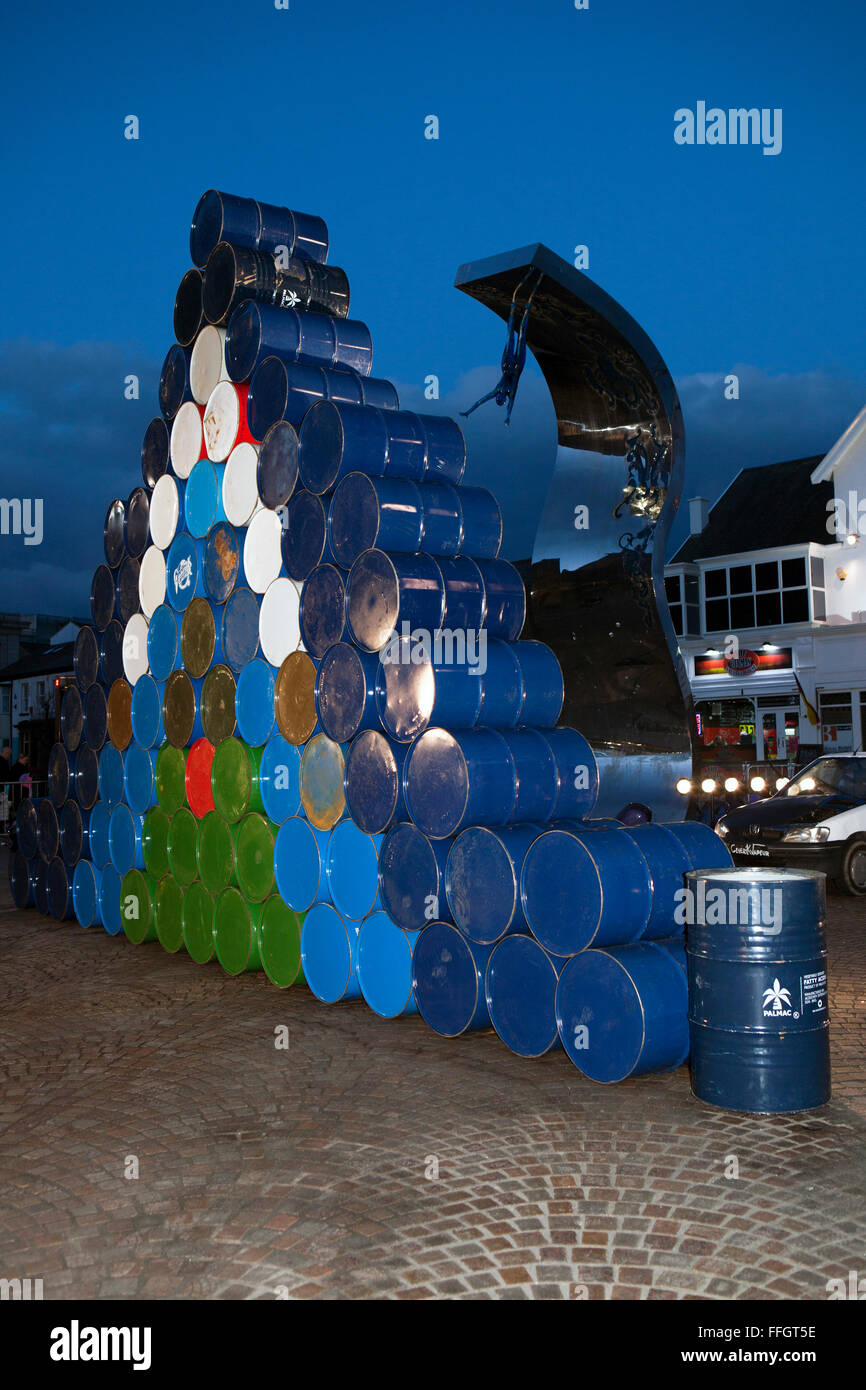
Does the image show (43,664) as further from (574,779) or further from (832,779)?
→ (574,779)

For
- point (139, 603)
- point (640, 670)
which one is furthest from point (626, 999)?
point (139, 603)

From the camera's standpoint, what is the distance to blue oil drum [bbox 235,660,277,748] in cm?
894

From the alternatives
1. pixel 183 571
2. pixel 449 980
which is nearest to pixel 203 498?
pixel 183 571

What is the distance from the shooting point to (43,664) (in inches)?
2279

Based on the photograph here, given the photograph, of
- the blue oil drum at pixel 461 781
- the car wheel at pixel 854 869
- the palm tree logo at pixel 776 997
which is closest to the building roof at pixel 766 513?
the car wheel at pixel 854 869

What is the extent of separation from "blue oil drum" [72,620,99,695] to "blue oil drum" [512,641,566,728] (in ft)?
19.5

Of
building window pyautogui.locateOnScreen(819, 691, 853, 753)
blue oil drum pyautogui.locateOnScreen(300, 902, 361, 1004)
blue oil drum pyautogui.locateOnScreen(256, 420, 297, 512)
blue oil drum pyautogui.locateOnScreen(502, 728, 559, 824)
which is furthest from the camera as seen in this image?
building window pyautogui.locateOnScreen(819, 691, 853, 753)

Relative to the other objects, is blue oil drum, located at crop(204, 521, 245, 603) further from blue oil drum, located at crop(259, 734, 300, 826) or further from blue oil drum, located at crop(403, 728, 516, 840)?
blue oil drum, located at crop(403, 728, 516, 840)

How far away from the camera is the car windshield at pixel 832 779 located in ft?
46.9

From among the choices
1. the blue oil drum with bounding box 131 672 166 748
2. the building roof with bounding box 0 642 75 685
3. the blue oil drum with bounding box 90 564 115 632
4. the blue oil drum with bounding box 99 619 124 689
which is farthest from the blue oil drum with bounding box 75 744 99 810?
the building roof with bounding box 0 642 75 685

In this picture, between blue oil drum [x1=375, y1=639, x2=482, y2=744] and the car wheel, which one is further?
the car wheel
